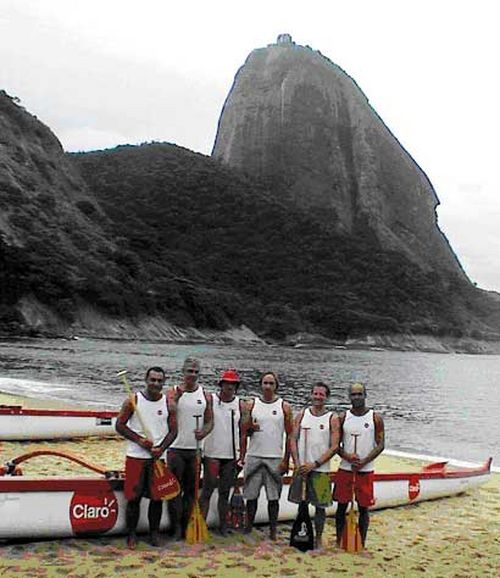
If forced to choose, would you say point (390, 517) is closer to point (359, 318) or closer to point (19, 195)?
point (19, 195)

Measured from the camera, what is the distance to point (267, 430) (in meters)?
9.36

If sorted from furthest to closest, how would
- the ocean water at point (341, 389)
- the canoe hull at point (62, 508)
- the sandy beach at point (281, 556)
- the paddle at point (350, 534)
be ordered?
the ocean water at point (341, 389)
the paddle at point (350, 534)
the canoe hull at point (62, 508)
the sandy beach at point (281, 556)

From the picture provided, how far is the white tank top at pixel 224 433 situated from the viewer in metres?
9.41

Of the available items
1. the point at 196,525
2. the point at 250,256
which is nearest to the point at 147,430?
the point at 196,525

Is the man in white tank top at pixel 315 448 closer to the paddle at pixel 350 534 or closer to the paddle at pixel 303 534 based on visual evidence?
the paddle at pixel 303 534

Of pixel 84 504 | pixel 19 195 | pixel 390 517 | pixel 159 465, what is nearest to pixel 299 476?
pixel 159 465

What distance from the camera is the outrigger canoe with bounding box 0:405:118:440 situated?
17234 millimetres

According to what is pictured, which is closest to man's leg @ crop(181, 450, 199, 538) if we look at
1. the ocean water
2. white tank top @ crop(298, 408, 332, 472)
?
white tank top @ crop(298, 408, 332, 472)

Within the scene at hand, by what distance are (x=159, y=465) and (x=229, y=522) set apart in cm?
159

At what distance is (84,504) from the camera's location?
941cm

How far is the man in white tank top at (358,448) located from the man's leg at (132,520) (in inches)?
91.1

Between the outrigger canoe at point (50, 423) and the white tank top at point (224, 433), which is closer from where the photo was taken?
the white tank top at point (224, 433)

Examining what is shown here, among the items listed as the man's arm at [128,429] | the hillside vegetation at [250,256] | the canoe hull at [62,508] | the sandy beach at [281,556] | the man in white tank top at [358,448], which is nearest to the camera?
the sandy beach at [281,556]

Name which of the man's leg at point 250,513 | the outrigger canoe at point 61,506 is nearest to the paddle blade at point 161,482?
the outrigger canoe at point 61,506
